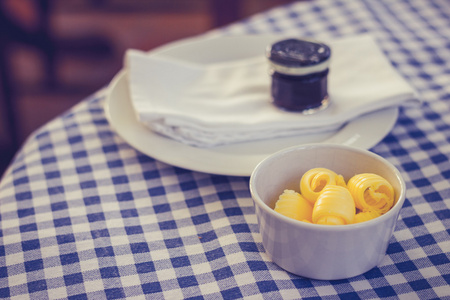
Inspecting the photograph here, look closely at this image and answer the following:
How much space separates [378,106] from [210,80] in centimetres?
24

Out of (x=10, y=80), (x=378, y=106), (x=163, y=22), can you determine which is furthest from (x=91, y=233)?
(x=163, y=22)

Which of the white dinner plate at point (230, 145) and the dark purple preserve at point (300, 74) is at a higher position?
the dark purple preserve at point (300, 74)

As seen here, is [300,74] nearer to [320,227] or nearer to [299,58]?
[299,58]

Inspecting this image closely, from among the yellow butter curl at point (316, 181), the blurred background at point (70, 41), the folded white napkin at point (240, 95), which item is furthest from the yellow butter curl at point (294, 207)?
the blurred background at point (70, 41)

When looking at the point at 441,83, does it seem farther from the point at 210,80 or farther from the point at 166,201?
the point at 166,201

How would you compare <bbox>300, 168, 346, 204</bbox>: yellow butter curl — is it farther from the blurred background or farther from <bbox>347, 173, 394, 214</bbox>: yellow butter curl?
the blurred background

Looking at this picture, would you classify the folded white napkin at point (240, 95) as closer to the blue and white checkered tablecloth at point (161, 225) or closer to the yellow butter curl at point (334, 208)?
the blue and white checkered tablecloth at point (161, 225)

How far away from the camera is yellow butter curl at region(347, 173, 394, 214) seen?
492 mm

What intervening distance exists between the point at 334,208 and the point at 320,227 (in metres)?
0.03

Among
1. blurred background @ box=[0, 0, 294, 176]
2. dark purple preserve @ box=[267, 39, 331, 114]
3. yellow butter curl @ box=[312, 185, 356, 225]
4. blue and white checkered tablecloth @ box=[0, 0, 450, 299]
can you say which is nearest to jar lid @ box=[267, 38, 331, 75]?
dark purple preserve @ box=[267, 39, 331, 114]

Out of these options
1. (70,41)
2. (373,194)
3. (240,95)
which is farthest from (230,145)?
(70,41)

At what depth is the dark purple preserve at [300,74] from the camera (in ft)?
2.23

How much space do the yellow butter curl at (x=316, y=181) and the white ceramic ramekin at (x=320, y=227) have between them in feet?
0.10

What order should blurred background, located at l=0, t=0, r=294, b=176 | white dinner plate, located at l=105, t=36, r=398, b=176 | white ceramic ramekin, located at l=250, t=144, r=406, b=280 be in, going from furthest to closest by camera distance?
blurred background, located at l=0, t=0, r=294, b=176
white dinner plate, located at l=105, t=36, r=398, b=176
white ceramic ramekin, located at l=250, t=144, r=406, b=280
